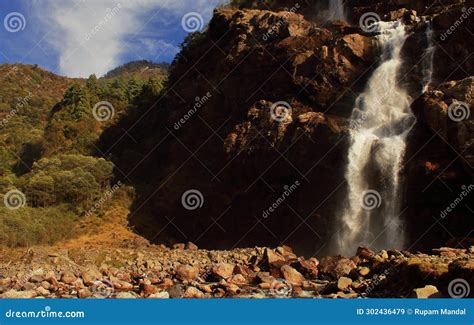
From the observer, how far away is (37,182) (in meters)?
45.5

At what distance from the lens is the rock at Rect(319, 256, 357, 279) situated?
25875 mm

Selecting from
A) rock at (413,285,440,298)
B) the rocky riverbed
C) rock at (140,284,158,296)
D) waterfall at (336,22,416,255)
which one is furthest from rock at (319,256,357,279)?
rock at (413,285,440,298)

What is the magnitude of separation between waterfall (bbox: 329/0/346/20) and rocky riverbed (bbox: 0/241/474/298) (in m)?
32.7

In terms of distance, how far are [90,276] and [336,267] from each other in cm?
1164

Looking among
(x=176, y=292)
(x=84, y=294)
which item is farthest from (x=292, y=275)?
(x=84, y=294)

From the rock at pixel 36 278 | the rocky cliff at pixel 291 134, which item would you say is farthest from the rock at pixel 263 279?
the rocky cliff at pixel 291 134

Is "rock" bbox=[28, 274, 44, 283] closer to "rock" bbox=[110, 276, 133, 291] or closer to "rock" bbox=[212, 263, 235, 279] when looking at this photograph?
"rock" bbox=[110, 276, 133, 291]

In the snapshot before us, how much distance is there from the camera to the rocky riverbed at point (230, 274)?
62.5 ft

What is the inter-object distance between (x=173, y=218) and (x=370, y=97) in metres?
19.2

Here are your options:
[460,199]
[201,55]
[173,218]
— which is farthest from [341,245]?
[201,55]

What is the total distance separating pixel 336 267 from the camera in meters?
26.3

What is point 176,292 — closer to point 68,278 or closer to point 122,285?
point 122,285

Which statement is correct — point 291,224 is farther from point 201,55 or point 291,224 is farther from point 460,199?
point 201,55

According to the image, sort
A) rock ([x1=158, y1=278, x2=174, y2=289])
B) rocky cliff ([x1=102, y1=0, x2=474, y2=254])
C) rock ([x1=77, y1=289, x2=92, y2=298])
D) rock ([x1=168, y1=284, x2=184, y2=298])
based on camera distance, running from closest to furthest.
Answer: rock ([x1=168, y1=284, x2=184, y2=298])
rock ([x1=77, y1=289, x2=92, y2=298])
rock ([x1=158, y1=278, x2=174, y2=289])
rocky cliff ([x1=102, y1=0, x2=474, y2=254])
